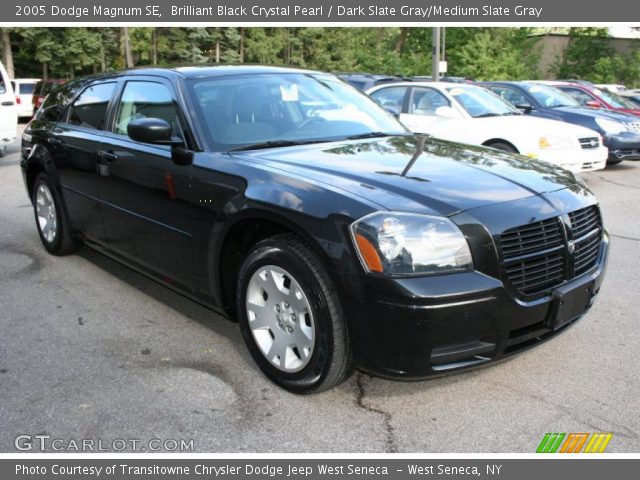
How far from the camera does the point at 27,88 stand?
80.8 feet

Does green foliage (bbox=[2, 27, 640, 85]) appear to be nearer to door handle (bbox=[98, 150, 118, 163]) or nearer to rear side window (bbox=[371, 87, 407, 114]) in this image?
rear side window (bbox=[371, 87, 407, 114])

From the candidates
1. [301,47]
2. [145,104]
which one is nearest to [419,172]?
[145,104]

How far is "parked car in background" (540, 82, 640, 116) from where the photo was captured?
14117 mm

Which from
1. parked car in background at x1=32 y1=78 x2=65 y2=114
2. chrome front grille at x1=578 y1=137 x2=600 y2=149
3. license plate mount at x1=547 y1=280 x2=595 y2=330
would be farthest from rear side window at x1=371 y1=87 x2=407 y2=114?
parked car in background at x1=32 y1=78 x2=65 y2=114

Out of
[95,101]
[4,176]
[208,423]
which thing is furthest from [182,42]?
[208,423]

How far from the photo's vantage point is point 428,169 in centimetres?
342

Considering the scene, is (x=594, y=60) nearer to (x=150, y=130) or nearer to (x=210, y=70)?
(x=210, y=70)

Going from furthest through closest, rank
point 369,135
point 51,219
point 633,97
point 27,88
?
point 27,88 → point 633,97 → point 51,219 → point 369,135

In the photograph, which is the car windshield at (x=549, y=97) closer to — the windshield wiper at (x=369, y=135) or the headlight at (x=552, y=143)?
the headlight at (x=552, y=143)

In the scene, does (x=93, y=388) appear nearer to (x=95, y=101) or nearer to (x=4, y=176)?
(x=95, y=101)

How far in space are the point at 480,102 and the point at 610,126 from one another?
2934mm

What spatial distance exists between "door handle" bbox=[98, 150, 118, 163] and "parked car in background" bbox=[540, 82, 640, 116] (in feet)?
38.8

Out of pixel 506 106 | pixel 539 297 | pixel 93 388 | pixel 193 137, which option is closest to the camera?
pixel 539 297

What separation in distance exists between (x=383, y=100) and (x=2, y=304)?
287 inches
